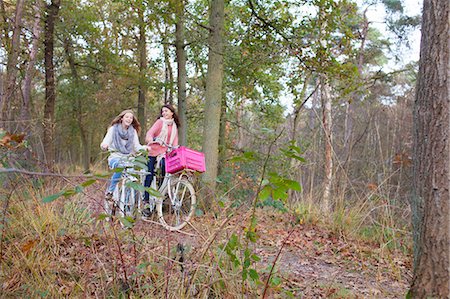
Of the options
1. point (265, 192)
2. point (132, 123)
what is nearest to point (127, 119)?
point (132, 123)

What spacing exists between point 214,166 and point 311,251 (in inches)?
97.2

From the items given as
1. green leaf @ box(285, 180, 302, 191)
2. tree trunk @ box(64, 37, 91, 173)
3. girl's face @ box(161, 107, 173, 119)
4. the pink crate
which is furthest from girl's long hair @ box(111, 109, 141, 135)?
tree trunk @ box(64, 37, 91, 173)

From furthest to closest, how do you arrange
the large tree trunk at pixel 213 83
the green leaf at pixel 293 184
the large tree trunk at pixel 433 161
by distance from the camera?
1. the large tree trunk at pixel 213 83
2. the large tree trunk at pixel 433 161
3. the green leaf at pixel 293 184

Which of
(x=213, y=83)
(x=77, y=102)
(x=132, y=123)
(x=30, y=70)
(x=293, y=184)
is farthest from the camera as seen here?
(x=77, y=102)

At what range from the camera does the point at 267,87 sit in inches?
462

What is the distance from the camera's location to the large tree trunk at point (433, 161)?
286cm

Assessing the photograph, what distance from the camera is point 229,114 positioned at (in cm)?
1387

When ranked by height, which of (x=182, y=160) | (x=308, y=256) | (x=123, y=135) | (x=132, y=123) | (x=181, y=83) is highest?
(x=181, y=83)

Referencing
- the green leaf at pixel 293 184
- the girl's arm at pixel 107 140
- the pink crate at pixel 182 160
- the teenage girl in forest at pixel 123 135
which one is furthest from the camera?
the teenage girl in forest at pixel 123 135

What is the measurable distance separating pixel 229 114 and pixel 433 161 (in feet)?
36.5

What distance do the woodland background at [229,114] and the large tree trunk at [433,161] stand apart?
1.80 ft

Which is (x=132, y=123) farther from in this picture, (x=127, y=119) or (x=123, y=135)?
(x=123, y=135)

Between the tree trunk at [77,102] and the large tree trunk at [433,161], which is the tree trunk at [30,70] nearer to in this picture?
the tree trunk at [77,102]

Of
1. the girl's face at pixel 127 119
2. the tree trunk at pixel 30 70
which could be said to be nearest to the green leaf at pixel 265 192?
the girl's face at pixel 127 119
